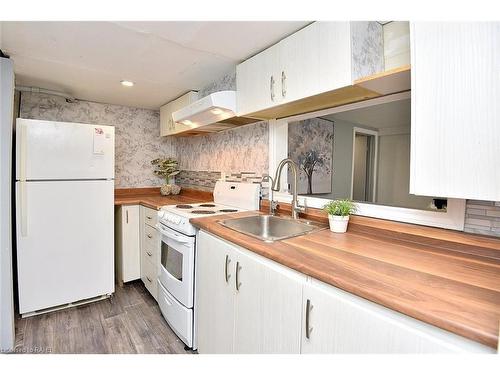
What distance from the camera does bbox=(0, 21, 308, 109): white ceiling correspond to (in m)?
1.43

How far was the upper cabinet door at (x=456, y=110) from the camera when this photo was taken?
75 cm

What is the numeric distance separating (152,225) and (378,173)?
7.35ft

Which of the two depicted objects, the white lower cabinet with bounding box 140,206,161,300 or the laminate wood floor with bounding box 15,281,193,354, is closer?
the laminate wood floor with bounding box 15,281,193,354

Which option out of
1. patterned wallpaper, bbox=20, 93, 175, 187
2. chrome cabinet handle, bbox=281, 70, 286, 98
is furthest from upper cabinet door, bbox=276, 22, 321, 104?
patterned wallpaper, bbox=20, 93, 175, 187

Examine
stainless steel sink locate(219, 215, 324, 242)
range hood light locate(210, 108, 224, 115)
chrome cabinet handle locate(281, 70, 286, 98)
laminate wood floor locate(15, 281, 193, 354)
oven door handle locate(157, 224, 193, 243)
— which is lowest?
laminate wood floor locate(15, 281, 193, 354)

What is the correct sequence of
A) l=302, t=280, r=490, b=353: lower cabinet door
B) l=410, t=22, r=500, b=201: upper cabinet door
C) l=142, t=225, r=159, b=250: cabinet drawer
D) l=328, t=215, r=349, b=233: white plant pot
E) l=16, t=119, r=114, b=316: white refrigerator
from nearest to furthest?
1. l=302, t=280, r=490, b=353: lower cabinet door
2. l=410, t=22, r=500, b=201: upper cabinet door
3. l=328, t=215, r=349, b=233: white plant pot
4. l=16, t=119, r=114, b=316: white refrigerator
5. l=142, t=225, r=159, b=250: cabinet drawer

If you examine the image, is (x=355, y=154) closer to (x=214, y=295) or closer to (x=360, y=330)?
(x=214, y=295)

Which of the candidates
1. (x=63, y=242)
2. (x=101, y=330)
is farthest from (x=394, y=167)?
(x=63, y=242)

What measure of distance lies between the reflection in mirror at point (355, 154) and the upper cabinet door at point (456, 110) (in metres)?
1.26

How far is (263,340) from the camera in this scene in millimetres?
Result: 1118

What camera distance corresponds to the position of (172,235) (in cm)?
180

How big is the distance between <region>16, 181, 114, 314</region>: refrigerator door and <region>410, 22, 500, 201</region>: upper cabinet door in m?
2.29

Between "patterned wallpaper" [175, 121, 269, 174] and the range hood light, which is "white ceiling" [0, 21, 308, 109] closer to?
the range hood light
